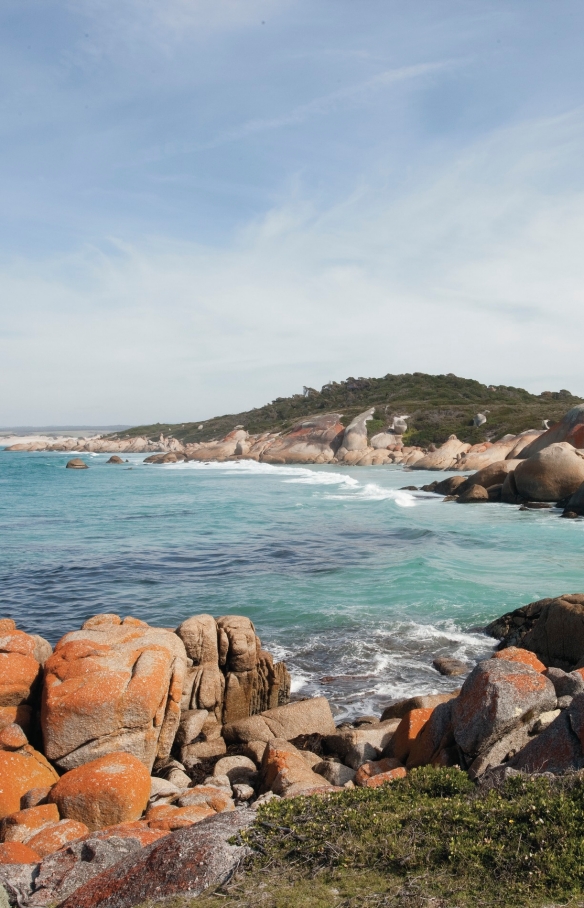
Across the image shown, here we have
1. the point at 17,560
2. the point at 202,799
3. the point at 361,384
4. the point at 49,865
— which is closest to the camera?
the point at 49,865

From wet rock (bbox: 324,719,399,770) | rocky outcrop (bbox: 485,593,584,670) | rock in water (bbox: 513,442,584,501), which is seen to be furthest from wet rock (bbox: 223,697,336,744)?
rock in water (bbox: 513,442,584,501)

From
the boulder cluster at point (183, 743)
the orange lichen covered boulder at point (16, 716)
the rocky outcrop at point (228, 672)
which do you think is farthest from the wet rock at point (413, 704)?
the orange lichen covered boulder at point (16, 716)

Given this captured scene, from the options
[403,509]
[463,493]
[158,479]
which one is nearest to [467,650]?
[403,509]

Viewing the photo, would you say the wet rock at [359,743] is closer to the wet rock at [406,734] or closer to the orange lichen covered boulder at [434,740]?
the wet rock at [406,734]

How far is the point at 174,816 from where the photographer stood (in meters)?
7.77

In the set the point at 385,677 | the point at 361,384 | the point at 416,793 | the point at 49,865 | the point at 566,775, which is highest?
the point at 361,384

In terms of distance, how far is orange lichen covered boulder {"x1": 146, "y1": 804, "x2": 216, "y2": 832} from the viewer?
24.3 ft

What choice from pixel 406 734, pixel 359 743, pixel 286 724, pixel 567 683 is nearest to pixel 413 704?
pixel 359 743

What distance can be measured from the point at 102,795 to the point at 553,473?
1364 inches

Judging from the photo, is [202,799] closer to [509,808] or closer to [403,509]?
[509,808]

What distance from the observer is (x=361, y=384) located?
124438 mm

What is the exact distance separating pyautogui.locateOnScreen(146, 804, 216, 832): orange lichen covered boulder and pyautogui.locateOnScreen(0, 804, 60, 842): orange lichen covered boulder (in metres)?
1.18

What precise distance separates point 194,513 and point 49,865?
3222cm

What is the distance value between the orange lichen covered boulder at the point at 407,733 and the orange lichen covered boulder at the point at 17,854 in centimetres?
498
